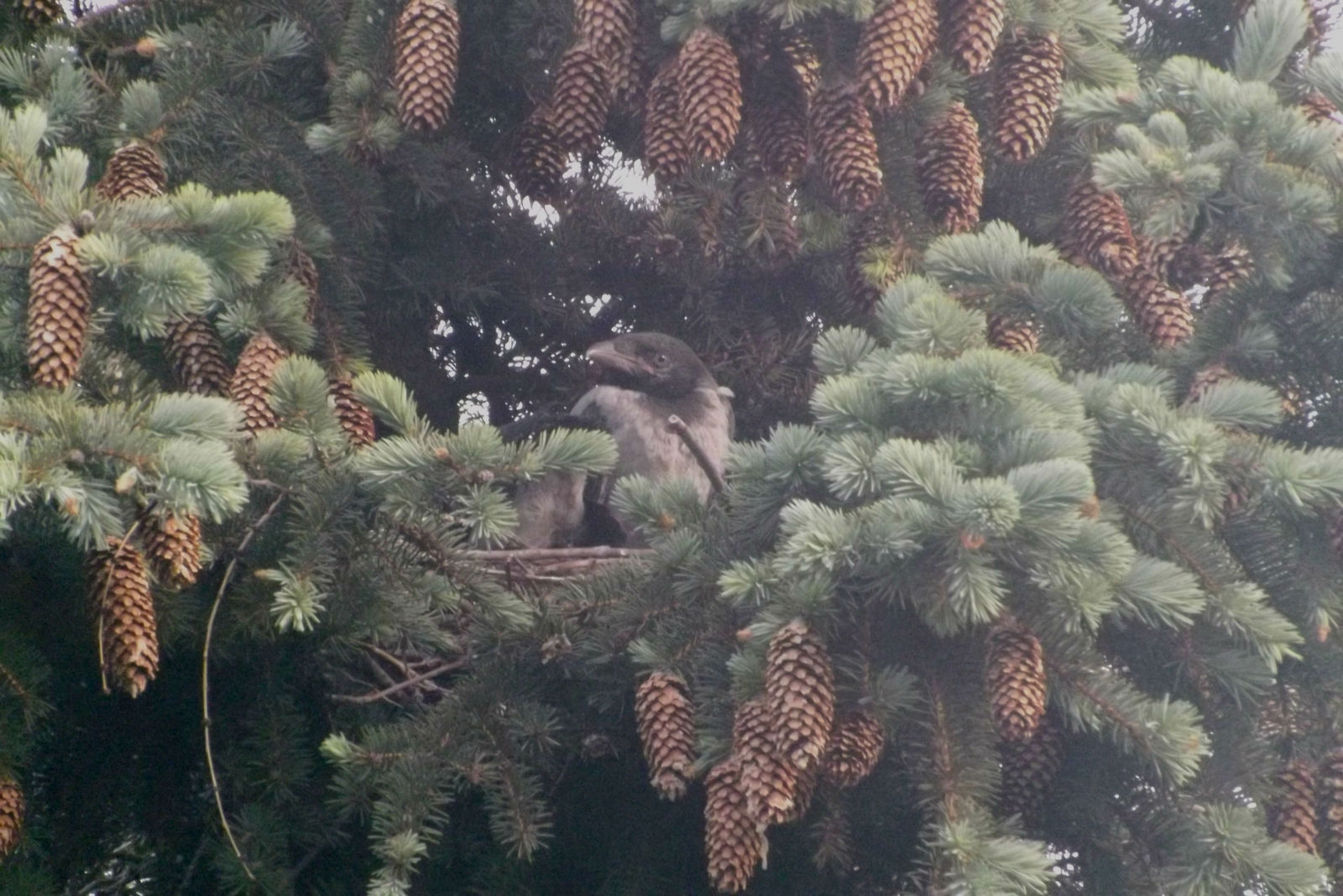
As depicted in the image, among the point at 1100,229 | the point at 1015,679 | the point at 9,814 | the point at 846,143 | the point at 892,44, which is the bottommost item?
the point at 9,814

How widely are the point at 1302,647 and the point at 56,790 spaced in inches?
110

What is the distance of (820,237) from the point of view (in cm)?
485

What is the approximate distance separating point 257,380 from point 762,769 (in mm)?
1397

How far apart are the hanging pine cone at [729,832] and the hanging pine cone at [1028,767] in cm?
68

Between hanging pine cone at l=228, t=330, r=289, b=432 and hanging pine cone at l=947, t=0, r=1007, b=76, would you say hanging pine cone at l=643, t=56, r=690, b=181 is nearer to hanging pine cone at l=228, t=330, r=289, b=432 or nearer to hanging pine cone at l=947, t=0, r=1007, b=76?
hanging pine cone at l=947, t=0, r=1007, b=76

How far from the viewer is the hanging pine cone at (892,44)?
11.4 ft

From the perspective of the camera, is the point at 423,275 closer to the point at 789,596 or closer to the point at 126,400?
the point at 126,400

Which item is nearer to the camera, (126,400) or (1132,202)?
(126,400)

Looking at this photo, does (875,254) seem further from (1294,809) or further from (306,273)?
(1294,809)

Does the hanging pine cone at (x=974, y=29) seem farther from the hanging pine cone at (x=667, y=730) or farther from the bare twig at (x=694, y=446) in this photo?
the hanging pine cone at (x=667, y=730)

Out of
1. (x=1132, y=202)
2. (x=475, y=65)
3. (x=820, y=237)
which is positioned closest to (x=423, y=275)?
(x=475, y=65)

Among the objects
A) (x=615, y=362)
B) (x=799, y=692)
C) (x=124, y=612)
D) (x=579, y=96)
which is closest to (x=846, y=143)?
(x=579, y=96)

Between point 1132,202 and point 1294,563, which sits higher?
point 1132,202

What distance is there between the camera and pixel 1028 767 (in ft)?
10.8
